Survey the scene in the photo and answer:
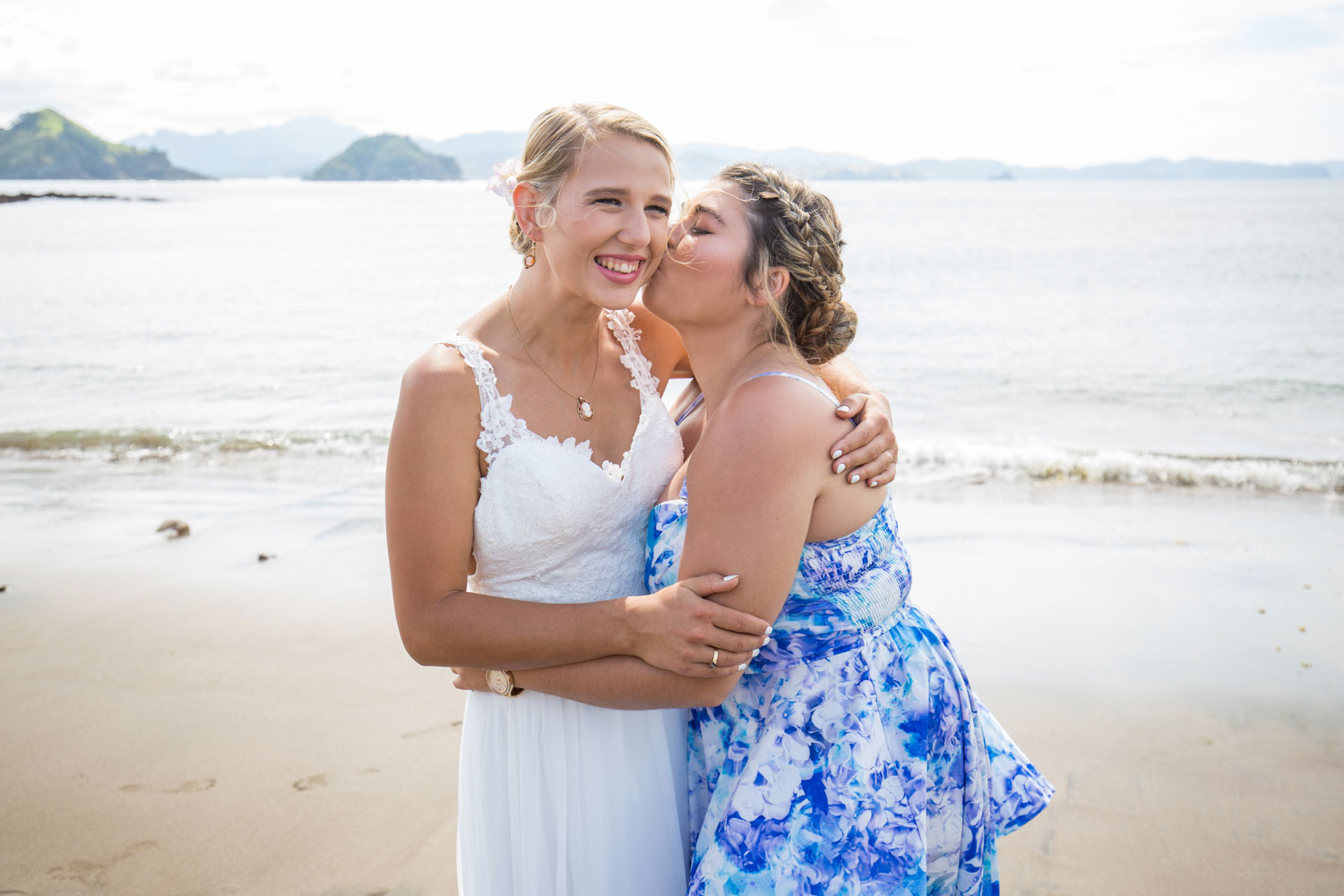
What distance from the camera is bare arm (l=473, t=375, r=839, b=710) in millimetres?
2078

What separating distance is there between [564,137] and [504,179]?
1.13 feet

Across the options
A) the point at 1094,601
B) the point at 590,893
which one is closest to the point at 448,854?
the point at 590,893

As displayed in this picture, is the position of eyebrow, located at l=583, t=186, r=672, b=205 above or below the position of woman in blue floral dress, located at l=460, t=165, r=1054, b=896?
above

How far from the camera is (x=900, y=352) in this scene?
18859 millimetres

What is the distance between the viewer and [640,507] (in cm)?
262

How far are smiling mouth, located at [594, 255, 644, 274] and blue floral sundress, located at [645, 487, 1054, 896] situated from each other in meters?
0.61

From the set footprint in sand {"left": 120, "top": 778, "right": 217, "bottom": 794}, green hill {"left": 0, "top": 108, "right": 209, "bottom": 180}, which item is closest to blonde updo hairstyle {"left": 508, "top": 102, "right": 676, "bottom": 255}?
footprint in sand {"left": 120, "top": 778, "right": 217, "bottom": 794}

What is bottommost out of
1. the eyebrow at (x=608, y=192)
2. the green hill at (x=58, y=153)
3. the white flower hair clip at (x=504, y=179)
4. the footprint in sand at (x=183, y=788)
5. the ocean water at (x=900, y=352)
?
the footprint in sand at (x=183, y=788)

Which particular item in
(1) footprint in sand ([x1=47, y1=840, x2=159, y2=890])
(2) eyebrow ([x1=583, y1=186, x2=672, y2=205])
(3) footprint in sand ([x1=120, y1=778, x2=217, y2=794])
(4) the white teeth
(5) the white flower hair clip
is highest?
(5) the white flower hair clip

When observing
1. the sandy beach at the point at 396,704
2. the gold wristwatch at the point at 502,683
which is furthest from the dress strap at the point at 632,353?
the sandy beach at the point at 396,704

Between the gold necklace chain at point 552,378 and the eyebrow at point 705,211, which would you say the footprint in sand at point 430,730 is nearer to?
the gold necklace chain at point 552,378

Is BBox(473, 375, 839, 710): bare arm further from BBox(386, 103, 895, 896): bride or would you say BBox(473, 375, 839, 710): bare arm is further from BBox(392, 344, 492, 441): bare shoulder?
BBox(392, 344, 492, 441): bare shoulder

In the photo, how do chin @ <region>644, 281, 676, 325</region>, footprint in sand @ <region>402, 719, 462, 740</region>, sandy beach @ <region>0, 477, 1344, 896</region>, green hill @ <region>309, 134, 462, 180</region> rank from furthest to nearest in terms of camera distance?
green hill @ <region>309, 134, 462, 180</region> → footprint in sand @ <region>402, 719, 462, 740</region> → sandy beach @ <region>0, 477, 1344, 896</region> → chin @ <region>644, 281, 676, 325</region>

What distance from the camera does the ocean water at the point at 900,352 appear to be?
10969mm
